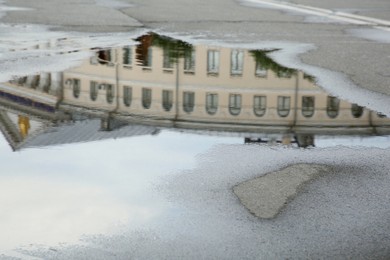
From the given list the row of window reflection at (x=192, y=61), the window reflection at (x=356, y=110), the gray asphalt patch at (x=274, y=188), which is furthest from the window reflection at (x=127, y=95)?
the gray asphalt patch at (x=274, y=188)

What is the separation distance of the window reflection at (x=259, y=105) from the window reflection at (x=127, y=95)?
1.34 metres

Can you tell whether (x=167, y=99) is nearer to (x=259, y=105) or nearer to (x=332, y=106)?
(x=259, y=105)

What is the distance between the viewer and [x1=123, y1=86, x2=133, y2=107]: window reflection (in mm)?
8027

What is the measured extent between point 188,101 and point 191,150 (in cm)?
208

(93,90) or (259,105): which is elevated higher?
(93,90)

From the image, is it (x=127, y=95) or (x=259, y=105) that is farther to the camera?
(x=127, y=95)

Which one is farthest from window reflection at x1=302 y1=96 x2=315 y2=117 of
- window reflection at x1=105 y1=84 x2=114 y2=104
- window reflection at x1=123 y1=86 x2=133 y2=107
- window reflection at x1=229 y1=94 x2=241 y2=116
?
window reflection at x1=105 y1=84 x2=114 y2=104

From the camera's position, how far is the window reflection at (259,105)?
7.77 metres

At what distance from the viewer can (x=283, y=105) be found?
8047 millimetres

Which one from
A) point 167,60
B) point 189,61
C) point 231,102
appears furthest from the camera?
point 167,60

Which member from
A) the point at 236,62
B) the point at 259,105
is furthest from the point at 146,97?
the point at 236,62

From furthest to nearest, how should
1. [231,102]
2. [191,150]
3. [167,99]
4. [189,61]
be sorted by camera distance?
[189,61]
[167,99]
[231,102]
[191,150]

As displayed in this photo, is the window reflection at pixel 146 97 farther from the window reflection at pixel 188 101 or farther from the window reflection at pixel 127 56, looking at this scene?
the window reflection at pixel 127 56

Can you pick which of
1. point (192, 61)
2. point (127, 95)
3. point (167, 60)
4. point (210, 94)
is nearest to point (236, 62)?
point (192, 61)
